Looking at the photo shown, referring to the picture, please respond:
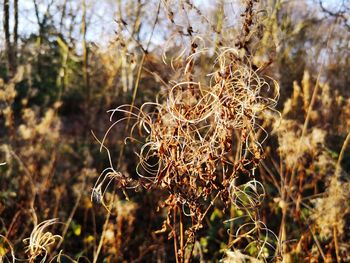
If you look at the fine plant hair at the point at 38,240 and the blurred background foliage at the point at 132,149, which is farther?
the blurred background foliage at the point at 132,149

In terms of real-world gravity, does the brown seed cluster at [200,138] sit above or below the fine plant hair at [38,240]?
above

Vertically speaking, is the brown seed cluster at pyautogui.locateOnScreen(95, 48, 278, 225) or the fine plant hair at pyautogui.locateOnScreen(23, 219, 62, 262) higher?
the brown seed cluster at pyautogui.locateOnScreen(95, 48, 278, 225)

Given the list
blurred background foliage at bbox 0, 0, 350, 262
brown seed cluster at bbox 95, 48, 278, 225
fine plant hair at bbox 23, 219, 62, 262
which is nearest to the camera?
brown seed cluster at bbox 95, 48, 278, 225

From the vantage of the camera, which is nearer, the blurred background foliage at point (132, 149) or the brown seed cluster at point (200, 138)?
the brown seed cluster at point (200, 138)

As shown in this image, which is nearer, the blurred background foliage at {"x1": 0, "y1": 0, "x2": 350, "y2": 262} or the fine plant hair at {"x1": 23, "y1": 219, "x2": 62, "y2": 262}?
the fine plant hair at {"x1": 23, "y1": 219, "x2": 62, "y2": 262}

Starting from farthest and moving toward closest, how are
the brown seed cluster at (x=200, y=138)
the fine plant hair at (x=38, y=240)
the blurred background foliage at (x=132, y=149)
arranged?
the blurred background foliage at (x=132, y=149), the fine plant hair at (x=38, y=240), the brown seed cluster at (x=200, y=138)

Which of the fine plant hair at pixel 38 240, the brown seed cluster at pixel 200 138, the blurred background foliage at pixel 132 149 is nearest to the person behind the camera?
the brown seed cluster at pixel 200 138

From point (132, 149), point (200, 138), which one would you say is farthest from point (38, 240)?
point (132, 149)

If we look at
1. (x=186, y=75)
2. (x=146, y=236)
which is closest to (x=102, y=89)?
(x=146, y=236)
